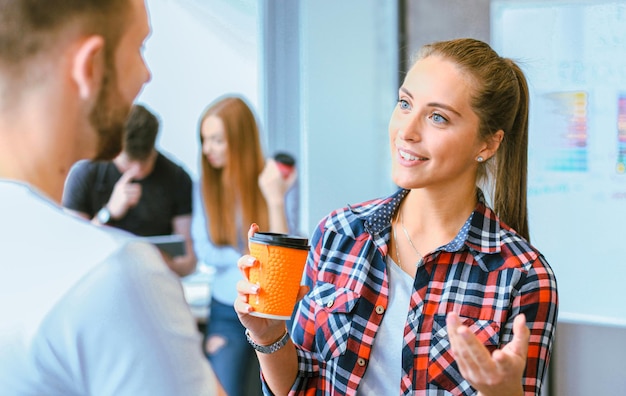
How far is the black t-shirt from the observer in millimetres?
3133

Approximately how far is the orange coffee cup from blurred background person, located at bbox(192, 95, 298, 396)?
2.20 m

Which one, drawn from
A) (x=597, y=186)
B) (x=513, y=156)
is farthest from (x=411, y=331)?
(x=597, y=186)

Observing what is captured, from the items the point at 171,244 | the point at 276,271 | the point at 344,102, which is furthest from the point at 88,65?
the point at 344,102

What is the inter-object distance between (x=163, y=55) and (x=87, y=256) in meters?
2.67

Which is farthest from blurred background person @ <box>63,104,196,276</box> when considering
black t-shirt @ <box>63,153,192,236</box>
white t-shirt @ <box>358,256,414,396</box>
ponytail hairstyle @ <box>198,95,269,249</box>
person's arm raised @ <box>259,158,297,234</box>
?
white t-shirt @ <box>358,256,414,396</box>

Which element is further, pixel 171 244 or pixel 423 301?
pixel 171 244

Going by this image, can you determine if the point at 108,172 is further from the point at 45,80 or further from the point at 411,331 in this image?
the point at 45,80

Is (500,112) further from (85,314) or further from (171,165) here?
(171,165)

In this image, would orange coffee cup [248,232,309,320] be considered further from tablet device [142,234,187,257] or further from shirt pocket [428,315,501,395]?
tablet device [142,234,187,257]

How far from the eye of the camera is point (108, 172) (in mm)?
3191

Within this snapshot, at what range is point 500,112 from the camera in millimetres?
1516

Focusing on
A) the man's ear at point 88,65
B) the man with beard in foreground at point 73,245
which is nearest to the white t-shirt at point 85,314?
the man with beard in foreground at point 73,245

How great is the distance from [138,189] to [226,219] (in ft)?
1.51

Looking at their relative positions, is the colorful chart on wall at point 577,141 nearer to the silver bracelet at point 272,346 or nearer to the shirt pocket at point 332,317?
the shirt pocket at point 332,317
